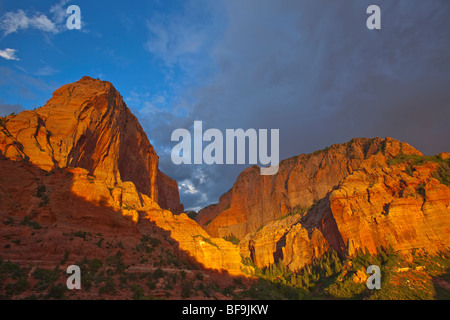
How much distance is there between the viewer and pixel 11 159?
72.7ft

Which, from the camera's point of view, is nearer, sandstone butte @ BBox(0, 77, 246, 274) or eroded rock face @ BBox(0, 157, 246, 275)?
eroded rock face @ BBox(0, 157, 246, 275)

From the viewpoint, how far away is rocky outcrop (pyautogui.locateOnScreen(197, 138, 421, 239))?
7706 centimetres

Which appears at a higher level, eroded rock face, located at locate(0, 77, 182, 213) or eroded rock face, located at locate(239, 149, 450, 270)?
eroded rock face, located at locate(0, 77, 182, 213)

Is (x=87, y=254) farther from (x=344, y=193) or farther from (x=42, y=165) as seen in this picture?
(x=344, y=193)

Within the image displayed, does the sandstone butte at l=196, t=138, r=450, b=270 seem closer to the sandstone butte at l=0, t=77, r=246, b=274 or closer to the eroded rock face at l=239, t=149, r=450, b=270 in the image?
the eroded rock face at l=239, t=149, r=450, b=270

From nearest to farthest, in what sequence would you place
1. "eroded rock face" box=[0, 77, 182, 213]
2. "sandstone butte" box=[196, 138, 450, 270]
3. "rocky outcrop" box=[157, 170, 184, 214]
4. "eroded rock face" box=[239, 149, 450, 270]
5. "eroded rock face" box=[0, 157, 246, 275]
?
"eroded rock face" box=[0, 157, 246, 275] → "eroded rock face" box=[0, 77, 182, 213] → "eroded rock face" box=[239, 149, 450, 270] → "sandstone butte" box=[196, 138, 450, 270] → "rocky outcrop" box=[157, 170, 184, 214]

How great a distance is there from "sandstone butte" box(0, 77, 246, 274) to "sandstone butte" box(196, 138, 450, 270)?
85.6 feet

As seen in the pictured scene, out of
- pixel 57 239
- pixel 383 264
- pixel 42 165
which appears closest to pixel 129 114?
pixel 42 165

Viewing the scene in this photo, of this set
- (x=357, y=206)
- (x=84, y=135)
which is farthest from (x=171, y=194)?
(x=357, y=206)

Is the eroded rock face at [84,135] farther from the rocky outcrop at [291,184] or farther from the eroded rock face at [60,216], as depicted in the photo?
the rocky outcrop at [291,184]

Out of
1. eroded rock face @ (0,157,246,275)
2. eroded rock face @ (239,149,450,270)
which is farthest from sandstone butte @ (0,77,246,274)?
eroded rock face @ (239,149,450,270)

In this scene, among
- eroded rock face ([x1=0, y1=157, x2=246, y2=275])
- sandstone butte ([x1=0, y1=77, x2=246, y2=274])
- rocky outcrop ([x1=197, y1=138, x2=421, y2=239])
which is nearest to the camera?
eroded rock face ([x1=0, y1=157, x2=246, y2=275])

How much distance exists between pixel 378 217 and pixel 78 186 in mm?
46140

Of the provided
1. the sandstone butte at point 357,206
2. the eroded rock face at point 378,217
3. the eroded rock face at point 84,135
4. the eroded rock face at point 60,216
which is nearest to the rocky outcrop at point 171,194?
the eroded rock face at point 84,135
